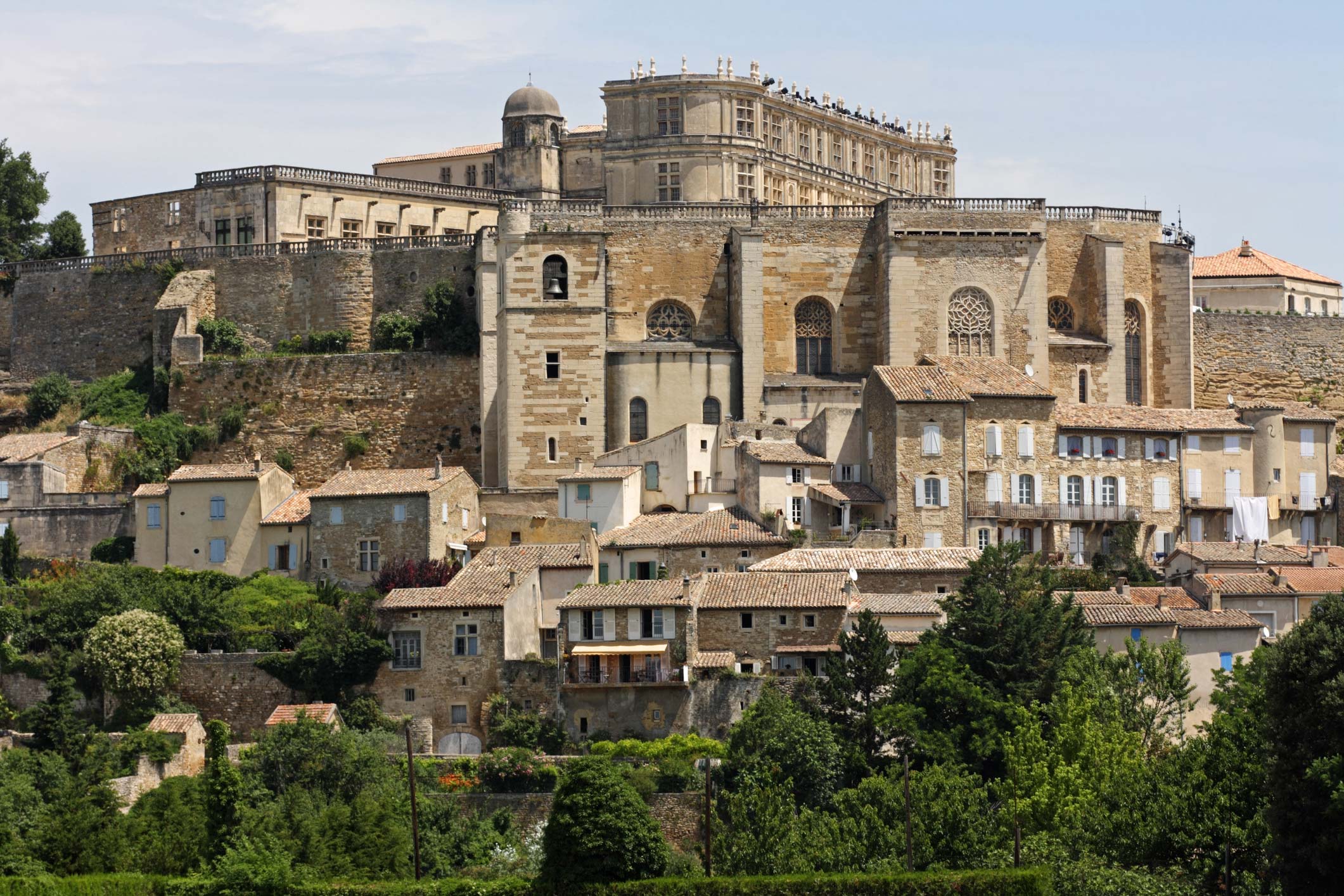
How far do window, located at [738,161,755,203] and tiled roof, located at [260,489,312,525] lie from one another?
2220 cm

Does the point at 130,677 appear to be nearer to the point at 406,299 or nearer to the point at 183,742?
the point at 183,742

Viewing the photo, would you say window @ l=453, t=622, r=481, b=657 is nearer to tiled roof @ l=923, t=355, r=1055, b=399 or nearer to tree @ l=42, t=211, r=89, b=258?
tiled roof @ l=923, t=355, r=1055, b=399

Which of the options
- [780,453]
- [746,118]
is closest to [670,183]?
[746,118]

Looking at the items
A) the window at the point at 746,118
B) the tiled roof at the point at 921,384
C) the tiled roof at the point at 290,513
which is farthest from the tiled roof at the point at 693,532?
the window at the point at 746,118

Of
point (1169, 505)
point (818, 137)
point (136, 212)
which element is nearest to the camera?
point (1169, 505)

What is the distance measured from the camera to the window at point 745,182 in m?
83.7

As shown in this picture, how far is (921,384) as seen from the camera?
65062mm

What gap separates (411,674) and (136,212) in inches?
1233

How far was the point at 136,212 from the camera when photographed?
84.1 meters

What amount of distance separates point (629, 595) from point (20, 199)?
3708 cm

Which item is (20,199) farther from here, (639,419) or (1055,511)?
(1055,511)

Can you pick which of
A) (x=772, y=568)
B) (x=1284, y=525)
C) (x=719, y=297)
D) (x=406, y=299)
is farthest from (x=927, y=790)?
(x=406, y=299)

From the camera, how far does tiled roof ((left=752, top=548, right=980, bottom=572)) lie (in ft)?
197

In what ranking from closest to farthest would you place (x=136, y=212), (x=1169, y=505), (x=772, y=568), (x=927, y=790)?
1. (x=927, y=790)
2. (x=772, y=568)
3. (x=1169, y=505)
4. (x=136, y=212)
